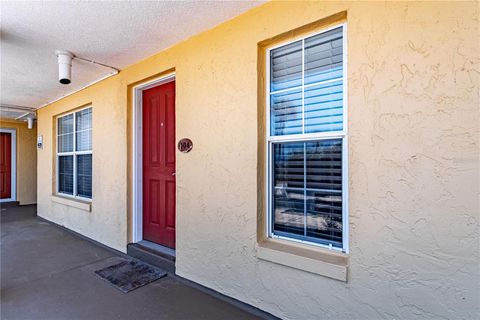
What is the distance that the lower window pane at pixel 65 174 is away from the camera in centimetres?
505

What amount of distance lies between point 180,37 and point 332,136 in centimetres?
189

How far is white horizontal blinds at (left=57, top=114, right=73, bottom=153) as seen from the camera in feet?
16.5

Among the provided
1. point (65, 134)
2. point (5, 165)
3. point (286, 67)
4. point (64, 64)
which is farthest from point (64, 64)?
point (5, 165)

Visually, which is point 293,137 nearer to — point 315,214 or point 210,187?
point 315,214

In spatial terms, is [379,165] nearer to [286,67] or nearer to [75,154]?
[286,67]

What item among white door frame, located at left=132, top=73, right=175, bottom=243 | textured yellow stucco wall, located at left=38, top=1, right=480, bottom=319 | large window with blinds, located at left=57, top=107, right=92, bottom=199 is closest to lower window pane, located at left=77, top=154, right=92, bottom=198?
large window with blinds, located at left=57, top=107, right=92, bottom=199

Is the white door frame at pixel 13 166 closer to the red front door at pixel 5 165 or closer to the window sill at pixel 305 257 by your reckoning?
the red front door at pixel 5 165

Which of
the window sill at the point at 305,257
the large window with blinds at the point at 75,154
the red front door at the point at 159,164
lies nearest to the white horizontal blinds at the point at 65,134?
the large window with blinds at the point at 75,154

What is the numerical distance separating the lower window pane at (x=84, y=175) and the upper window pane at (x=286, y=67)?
3.66 meters

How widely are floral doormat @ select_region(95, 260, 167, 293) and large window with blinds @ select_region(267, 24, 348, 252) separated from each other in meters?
1.50

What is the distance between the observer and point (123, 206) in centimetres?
359

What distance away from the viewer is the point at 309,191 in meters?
2.04

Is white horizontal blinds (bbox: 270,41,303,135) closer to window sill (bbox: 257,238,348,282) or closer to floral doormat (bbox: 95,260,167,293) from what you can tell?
window sill (bbox: 257,238,348,282)

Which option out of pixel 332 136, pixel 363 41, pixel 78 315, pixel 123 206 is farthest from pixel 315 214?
pixel 123 206
